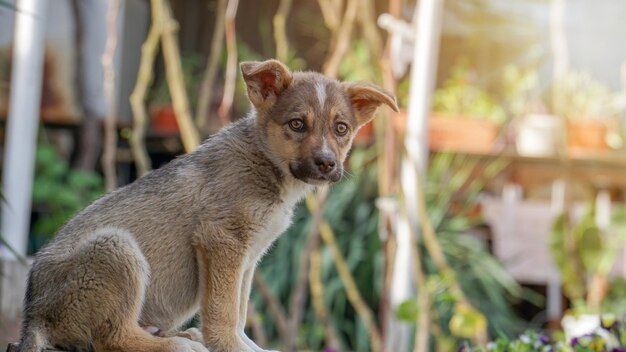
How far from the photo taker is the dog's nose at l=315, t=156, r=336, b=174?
3.48 m

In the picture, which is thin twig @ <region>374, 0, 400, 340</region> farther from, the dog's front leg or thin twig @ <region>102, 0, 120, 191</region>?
the dog's front leg

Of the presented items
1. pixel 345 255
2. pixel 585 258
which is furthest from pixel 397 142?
pixel 585 258

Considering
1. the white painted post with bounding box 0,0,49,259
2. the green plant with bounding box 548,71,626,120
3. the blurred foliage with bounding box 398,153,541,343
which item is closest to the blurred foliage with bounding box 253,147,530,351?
the blurred foliage with bounding box 398,153,541,343

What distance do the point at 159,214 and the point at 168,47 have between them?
148 inches

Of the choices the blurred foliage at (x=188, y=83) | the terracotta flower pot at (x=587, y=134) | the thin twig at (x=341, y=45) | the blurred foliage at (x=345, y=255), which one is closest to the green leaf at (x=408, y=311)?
the thin twig at (x=341, y=45)

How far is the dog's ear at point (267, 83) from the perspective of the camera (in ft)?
11.8

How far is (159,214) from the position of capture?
3.54 m

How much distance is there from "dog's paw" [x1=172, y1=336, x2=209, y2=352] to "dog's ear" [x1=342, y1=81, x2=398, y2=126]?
1.05 metres

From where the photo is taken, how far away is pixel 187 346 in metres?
3.32

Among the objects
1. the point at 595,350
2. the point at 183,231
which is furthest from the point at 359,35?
the point at 183,231

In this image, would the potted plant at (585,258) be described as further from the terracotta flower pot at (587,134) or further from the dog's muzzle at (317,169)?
the dog's muzzle at (317,169)

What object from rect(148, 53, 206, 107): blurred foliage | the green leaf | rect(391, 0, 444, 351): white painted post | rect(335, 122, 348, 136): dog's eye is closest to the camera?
rect(335, 122, 348, 136): dog's eye

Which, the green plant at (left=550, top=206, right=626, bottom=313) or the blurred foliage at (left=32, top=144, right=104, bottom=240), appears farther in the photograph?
the blurred foliage at (left=32, top=144, right=104, bottom=240)

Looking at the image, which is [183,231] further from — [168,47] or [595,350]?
Answer: [168,47]
